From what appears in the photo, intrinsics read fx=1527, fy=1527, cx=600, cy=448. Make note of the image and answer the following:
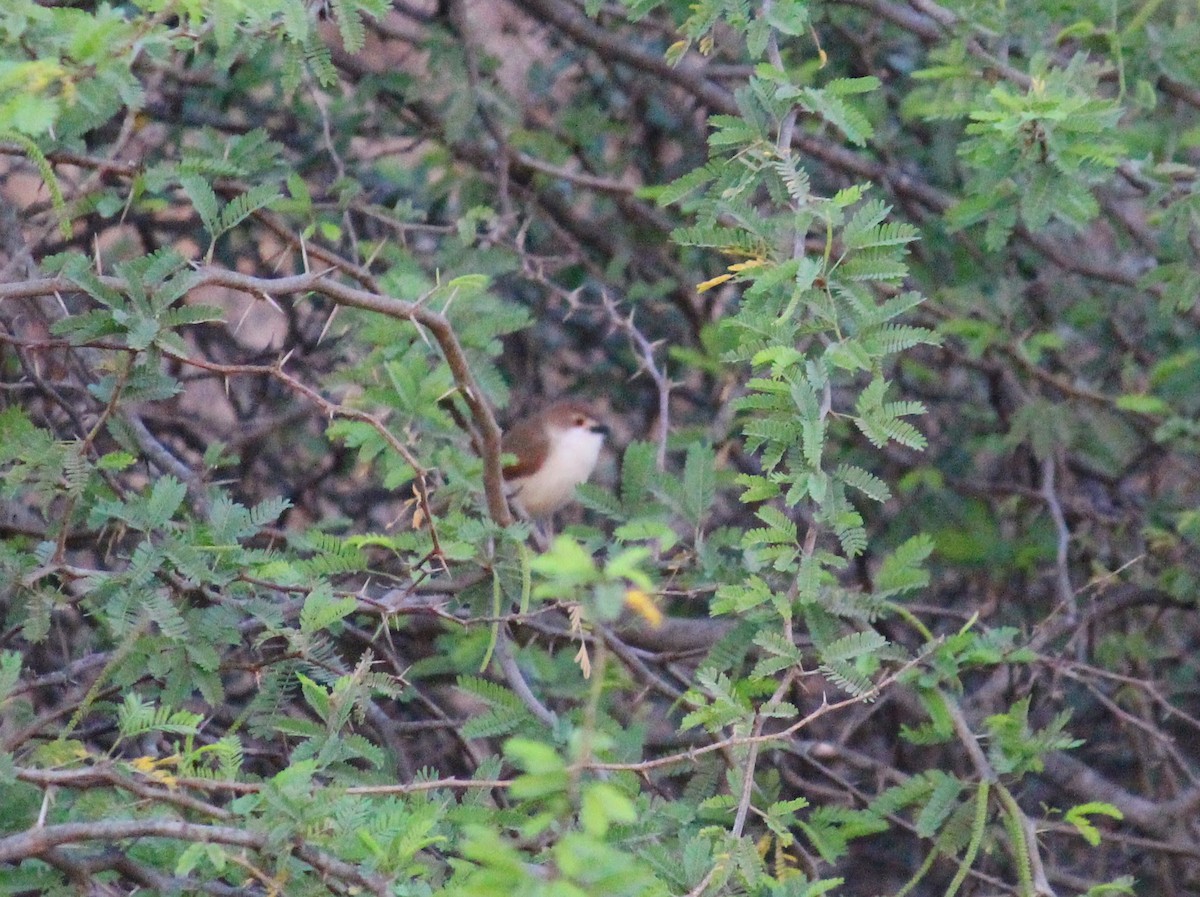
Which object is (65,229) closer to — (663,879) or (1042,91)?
(663,879)

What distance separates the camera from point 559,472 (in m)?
6.23

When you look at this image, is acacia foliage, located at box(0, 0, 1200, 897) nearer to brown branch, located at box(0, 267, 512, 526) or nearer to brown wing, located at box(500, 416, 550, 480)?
brown branch, located at box(0, 267, 512, 526)

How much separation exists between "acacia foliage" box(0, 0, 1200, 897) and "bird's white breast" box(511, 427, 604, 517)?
27 centimetres

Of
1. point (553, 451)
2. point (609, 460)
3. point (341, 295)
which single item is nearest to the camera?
point (341, 295)

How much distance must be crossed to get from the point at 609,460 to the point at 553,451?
61 centimetres

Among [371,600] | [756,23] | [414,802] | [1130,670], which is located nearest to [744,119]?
[756,23]

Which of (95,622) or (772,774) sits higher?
(95,622)

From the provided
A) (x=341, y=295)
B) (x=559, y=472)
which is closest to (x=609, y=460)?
(x=559, y=472)

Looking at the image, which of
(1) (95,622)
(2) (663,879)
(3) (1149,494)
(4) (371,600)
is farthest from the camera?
(3) (1149,494)

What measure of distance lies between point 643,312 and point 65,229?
3006 millimetres

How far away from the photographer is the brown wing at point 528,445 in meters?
6.17

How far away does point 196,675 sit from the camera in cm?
336

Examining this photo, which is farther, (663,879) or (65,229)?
(65,229)

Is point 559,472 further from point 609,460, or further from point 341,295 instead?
point 341,295
